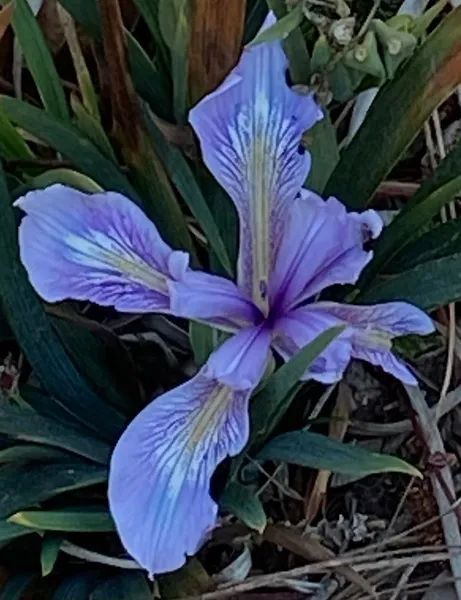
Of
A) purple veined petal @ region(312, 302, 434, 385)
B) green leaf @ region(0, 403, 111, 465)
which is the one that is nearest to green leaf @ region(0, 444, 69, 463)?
green leaf @ region(0, 403, 111, 465)

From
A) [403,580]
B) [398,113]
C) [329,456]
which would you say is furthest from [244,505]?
[398,113]

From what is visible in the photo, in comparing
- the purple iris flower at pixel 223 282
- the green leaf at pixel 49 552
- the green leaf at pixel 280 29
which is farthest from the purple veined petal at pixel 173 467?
the green leaf at pixel 280 29

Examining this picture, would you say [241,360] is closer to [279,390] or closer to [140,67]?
[279,390]

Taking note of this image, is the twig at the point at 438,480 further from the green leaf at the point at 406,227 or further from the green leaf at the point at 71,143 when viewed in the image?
the green leaf at the point at 71,143

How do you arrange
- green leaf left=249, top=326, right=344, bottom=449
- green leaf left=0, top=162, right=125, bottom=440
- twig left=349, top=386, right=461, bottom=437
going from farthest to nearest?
twig left=349, top=386, right=461, bottom=437 → green leaf left=0, top=162, right=125, bottom=440 → green leaf left=249, top=326, right=344, bottom=449

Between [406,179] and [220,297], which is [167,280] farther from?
[406,179]

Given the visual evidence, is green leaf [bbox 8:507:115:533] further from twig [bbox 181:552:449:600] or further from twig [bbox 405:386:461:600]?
twig [bbox 405:386:461:600]

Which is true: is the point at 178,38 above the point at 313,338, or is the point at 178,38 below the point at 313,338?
above
